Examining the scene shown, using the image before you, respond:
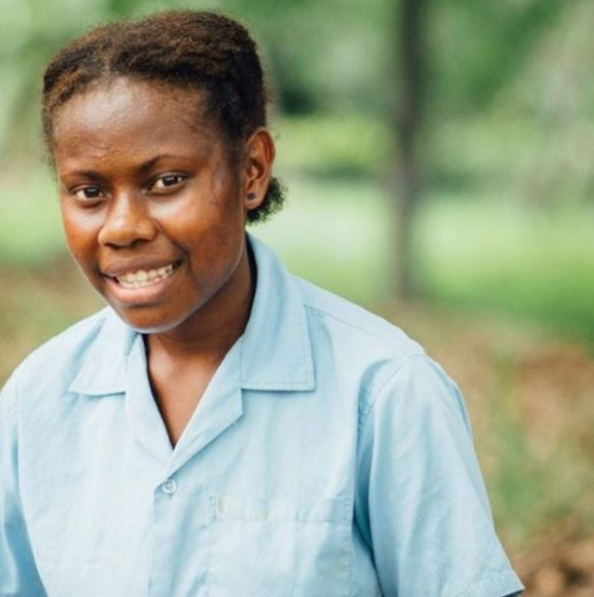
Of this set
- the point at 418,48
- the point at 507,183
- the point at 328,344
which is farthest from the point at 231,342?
the point at 507,183

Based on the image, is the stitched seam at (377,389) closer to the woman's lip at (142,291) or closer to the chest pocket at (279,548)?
the chest pocket at (279,548)

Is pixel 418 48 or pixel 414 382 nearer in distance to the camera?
pixel 414 382

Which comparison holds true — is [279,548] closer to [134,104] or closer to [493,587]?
[493,587]

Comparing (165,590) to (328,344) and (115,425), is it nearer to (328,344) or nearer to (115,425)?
(115,425)

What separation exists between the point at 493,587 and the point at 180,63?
2.83 feet

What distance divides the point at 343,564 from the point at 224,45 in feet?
2.53

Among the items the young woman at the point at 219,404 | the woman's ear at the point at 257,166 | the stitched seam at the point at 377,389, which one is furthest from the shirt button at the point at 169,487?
the woman's ear at the point at 257,166

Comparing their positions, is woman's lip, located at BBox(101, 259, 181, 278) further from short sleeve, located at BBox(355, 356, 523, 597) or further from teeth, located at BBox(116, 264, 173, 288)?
short sleeve, located at BBox(355, 356, 523, 597)

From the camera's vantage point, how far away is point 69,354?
217cm

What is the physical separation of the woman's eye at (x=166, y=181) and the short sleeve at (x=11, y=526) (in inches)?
19.2

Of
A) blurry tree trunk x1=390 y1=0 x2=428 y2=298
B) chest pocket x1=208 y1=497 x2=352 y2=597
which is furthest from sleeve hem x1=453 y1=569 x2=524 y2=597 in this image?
blurry tree trunk x1=390 y1=0 x2=428 y2=298

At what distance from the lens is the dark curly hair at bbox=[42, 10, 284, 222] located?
74.2 inches

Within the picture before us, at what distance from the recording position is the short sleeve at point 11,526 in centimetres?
215

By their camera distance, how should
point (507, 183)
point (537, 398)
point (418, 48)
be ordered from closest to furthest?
point (537, 398) < point (418, 48) < point (507, 183)
